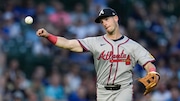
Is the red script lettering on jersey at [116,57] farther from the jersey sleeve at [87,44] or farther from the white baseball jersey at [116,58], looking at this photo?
the jersey sleeve at [87,44]

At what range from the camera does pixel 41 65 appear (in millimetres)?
16516

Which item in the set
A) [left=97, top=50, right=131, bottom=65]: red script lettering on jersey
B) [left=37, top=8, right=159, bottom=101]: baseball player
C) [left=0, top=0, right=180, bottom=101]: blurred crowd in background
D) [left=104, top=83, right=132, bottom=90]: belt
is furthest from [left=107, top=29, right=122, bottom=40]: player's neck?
[left=0, top=0, right=180, bottom=101]: blurred crowd in background

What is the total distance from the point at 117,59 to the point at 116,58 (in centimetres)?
2

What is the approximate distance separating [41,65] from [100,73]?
684 cm

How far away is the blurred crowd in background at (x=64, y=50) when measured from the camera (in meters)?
15.9

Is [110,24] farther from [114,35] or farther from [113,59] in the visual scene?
[113,59]

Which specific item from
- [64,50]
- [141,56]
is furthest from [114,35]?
[64,50]

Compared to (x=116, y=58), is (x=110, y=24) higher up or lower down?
higher up

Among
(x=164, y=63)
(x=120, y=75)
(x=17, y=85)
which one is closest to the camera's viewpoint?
Answer: (x=120, y=75)

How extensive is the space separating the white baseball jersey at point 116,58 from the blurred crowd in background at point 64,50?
4.90m

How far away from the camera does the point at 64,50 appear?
55.7 ft

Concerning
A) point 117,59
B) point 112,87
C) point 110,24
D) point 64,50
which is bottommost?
point 64,50

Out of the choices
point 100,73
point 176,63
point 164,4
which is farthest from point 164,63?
point 100,73

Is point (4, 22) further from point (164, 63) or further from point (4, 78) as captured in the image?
point (164, 63)
